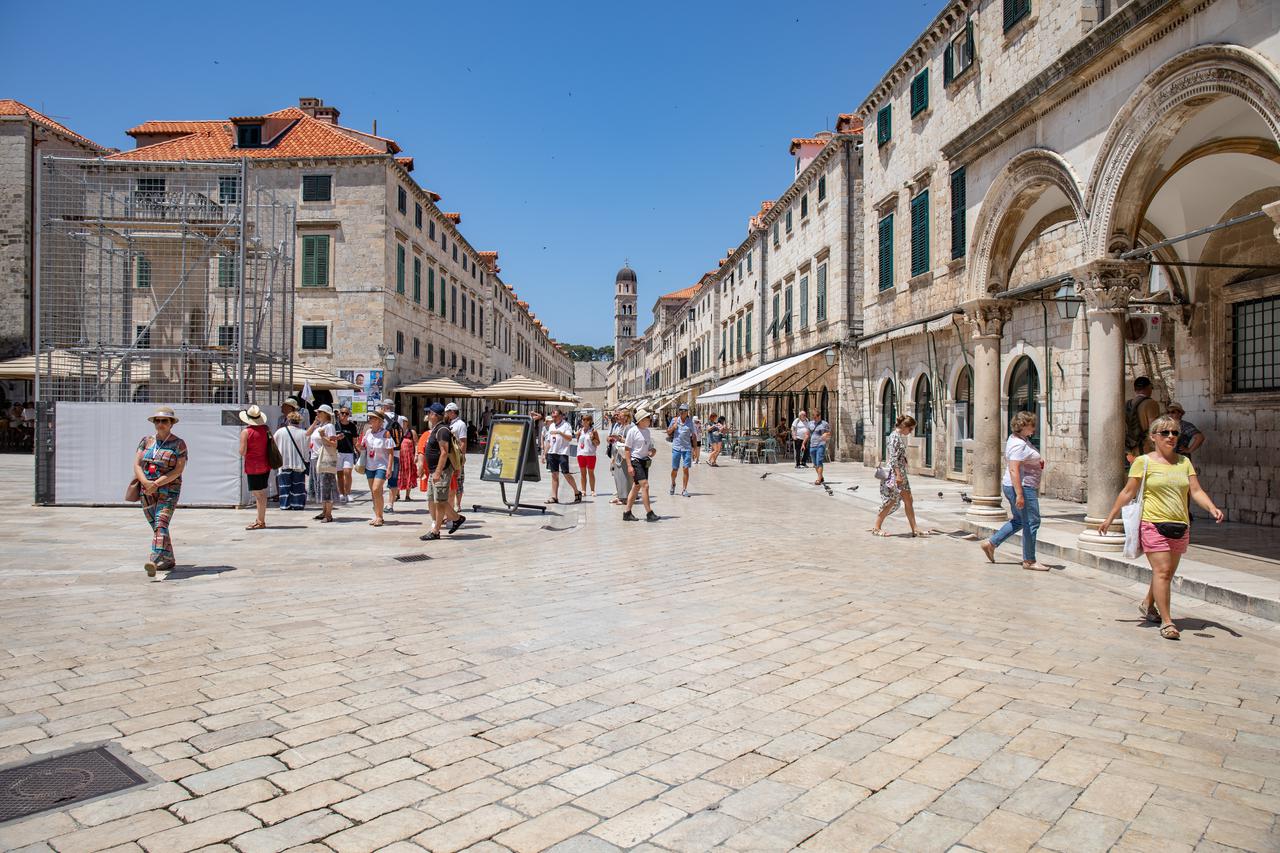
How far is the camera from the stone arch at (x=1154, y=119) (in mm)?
6949

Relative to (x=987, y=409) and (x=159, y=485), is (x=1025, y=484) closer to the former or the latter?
(x=987, y=409)

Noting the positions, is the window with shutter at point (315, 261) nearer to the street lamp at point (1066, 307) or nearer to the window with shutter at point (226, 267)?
the window with shutter at point (226, 267)

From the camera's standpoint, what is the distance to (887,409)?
22.9m

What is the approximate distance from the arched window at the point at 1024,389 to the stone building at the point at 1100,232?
0.06 m

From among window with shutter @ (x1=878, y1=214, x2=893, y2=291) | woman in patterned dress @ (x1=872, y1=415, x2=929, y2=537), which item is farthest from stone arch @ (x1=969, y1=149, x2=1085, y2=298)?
window with shutter @ (x1=878, y1=214, x2=893, y2=291)

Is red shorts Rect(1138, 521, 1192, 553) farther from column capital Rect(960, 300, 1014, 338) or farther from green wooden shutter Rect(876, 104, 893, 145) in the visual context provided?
green wooden shutter Rect(876, 104, 893, 145)

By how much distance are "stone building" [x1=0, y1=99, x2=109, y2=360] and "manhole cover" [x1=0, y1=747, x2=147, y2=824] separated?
35.3 meters


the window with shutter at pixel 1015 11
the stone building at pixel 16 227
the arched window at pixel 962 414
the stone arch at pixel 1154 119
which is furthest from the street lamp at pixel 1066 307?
the stone building at pixel 16 227

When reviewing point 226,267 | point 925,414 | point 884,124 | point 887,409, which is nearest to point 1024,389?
point 925,414

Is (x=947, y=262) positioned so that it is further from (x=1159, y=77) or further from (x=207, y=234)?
(x=207, y=234)

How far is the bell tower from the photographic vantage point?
5325 inches

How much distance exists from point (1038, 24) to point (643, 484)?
1107 centimetres

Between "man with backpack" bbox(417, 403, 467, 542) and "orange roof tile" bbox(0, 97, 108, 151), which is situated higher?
"orange roof tile" bbox(0, 97, 108, 151)

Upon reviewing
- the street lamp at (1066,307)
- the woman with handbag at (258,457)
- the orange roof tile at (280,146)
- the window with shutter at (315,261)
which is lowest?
the woman with handbag at (258,457)
